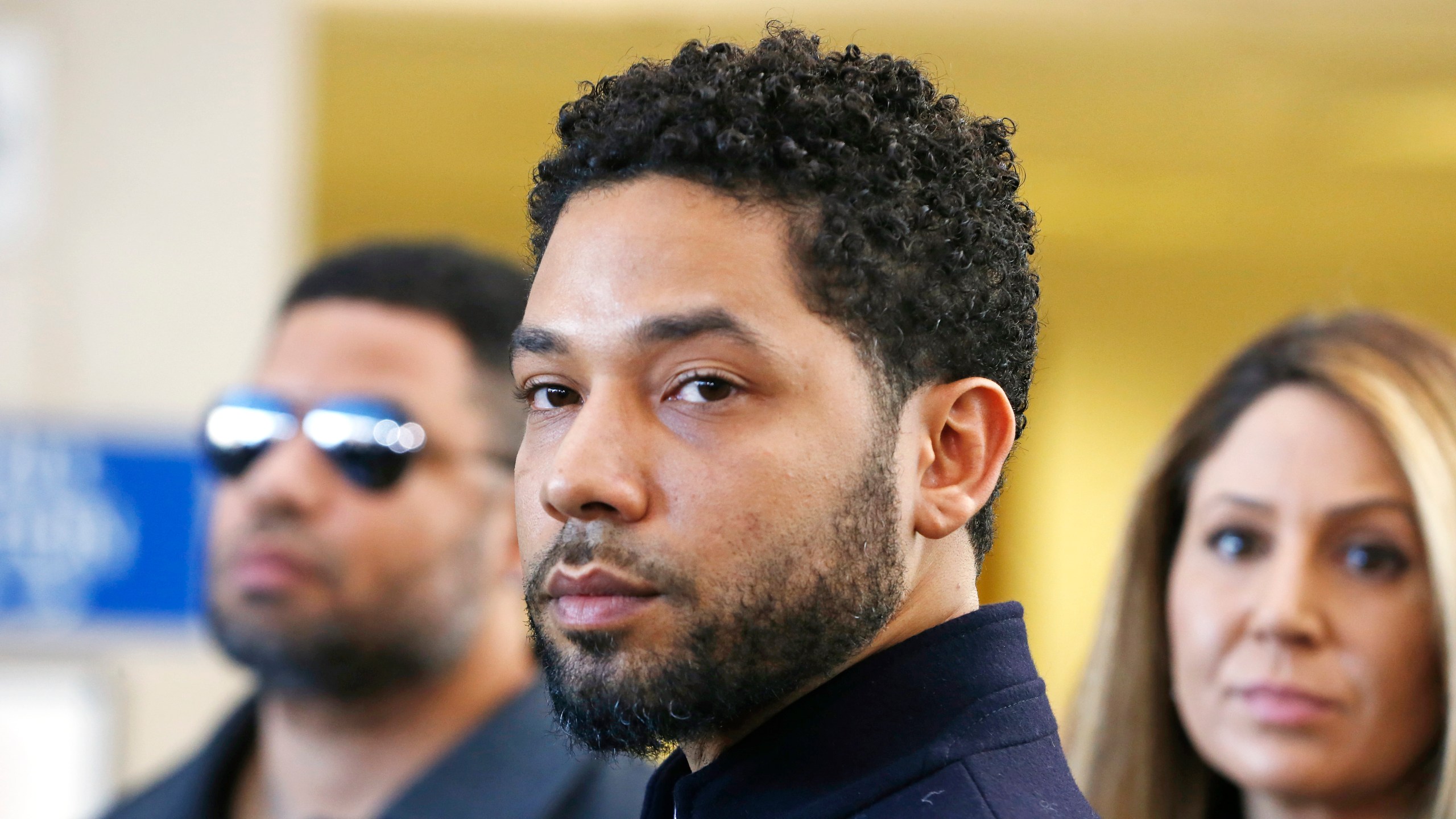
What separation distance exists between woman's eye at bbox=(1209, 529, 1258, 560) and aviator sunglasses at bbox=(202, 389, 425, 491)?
109cm

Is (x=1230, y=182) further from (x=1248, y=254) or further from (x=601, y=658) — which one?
(x=601, y=658)

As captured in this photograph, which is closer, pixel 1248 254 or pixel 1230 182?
pixel 1230 182

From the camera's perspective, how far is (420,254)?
2449mm

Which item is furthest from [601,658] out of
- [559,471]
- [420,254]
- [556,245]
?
[420,254]

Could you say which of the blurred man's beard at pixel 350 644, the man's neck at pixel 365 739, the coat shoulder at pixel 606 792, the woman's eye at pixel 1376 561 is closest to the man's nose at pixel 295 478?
the blurred man's beard at pixel 350 644

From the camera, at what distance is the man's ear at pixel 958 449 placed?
116 cm

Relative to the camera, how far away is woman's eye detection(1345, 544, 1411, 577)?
177cm

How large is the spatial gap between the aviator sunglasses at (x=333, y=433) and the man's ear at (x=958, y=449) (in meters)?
1.24

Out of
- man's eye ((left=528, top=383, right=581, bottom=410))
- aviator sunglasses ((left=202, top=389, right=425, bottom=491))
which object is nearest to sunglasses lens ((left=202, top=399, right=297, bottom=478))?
aviator sunglasses ((left=202, top=389, right=425, bottom=491))

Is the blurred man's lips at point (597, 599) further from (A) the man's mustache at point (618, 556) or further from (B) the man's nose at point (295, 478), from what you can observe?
(B) the man's nose at point (295, 478)

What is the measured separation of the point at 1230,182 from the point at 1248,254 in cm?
101

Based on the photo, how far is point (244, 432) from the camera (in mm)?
2264

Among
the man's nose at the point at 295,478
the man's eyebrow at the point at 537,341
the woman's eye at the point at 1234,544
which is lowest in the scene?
the man's nose at the point at 295,478

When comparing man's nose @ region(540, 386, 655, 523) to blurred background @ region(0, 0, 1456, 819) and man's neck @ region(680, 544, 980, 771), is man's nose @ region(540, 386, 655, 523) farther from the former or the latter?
blurred background @ region(0, 0, 1456, 819)
